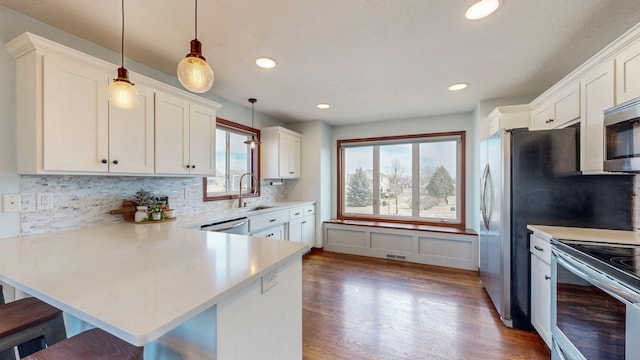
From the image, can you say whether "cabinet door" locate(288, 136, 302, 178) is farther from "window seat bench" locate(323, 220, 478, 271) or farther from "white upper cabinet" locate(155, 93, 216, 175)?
"white upper cabinet" locate(155, 93, 216, 175)

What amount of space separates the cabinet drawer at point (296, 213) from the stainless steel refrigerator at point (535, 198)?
8.33ft

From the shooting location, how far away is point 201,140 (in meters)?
2.60

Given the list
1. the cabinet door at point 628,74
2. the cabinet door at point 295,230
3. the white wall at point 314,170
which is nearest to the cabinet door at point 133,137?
the cabinet door at point 295,230

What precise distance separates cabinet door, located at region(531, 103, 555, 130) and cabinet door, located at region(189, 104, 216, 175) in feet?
11.1

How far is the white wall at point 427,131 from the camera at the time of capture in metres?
3.79

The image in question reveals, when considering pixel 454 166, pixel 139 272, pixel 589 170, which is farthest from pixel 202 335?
pixel 454 166

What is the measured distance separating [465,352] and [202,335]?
1.92 m

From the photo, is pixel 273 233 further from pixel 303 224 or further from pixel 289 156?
pixel 289 156

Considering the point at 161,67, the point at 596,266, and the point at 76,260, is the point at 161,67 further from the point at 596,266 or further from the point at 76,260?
the point at 596,266

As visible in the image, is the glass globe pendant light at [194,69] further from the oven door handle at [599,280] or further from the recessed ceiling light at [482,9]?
the oven door handle at [599,280]

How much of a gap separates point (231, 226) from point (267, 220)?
70cm

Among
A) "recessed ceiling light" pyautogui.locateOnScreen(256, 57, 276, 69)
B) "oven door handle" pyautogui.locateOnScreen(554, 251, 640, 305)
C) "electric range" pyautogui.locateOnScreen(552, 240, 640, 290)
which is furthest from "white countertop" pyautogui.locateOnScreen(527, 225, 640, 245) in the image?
"recessed ceiling light" pyautogui.locateOnScreen(256, 57, 276, 69)

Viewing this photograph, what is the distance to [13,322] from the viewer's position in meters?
1.04

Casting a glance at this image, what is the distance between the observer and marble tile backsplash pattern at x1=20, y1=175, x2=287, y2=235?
5.43ft
